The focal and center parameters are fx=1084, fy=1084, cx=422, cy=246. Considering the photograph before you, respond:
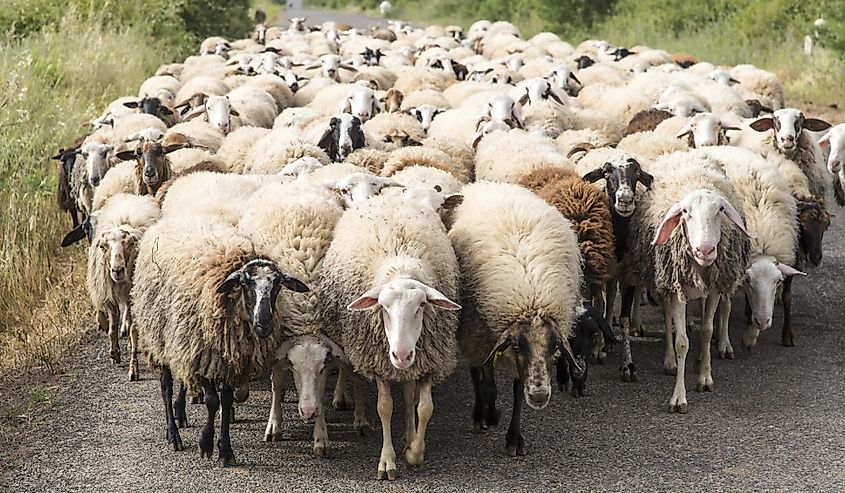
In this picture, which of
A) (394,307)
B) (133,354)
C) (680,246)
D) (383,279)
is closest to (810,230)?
(680,246)

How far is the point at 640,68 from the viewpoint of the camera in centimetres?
1627

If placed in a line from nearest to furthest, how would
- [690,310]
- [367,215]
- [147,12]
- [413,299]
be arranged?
1. [413,299]
2. [367,215]
3. [690,310]
4. [147,12]

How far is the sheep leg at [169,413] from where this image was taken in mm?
6102

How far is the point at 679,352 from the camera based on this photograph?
6.80 m

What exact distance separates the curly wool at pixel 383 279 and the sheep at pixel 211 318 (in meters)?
0.29

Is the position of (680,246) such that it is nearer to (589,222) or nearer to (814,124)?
(589,222)

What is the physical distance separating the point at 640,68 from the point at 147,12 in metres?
10.8

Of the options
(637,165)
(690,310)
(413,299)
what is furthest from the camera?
(690,310)

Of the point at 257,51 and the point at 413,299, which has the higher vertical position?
the point at 413,299

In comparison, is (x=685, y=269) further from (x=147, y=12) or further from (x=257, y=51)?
(x=147, y=12)

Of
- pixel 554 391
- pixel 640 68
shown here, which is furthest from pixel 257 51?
pixel 554 391

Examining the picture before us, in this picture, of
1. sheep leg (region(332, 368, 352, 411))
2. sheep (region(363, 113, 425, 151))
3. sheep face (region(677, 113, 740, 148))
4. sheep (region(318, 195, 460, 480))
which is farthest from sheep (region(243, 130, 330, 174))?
sheep face (region(677, 113, 740, 148))

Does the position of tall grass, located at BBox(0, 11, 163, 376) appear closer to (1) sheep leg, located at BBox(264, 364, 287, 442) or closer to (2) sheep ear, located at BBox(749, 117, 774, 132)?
(1) sheep leg, located at BBox(264, 364, 287, 442)

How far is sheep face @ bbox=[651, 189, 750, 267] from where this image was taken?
6560 millimetres
